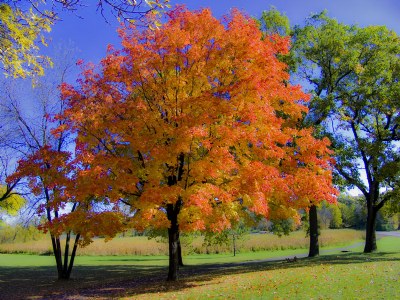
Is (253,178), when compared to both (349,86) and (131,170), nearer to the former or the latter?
(131,170)

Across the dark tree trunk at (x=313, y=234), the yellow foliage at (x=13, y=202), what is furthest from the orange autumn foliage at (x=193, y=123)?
the yellow foliage at (x=13, y=202)

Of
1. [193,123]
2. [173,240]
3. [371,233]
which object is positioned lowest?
[371,233]

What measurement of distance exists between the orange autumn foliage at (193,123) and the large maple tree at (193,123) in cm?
4

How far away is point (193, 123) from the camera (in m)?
11.4

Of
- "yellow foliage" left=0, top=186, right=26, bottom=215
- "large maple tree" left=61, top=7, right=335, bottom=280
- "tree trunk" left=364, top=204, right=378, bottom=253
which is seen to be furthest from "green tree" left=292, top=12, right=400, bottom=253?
"yellow foliage" left=0, top=186, right=26, bottom=215

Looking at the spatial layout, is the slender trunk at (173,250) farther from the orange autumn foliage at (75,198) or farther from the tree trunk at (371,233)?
the tree trunk at (371,233)

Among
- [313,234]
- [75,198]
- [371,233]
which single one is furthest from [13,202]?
[371,233]

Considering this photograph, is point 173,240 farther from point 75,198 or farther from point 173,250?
point 75,198

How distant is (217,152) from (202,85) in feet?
10.6

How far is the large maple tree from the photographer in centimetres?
1145

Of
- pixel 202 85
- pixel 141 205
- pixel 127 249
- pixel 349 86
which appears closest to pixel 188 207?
pixel 141 205

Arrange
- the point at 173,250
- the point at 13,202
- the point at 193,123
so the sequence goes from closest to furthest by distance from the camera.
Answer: the point at 193,123
the point at 173,250
the point at 13,202

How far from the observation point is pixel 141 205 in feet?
36.8

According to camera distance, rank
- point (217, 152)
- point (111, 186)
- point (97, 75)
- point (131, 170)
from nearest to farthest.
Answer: point (217, 152)
point (111, 186)
point (131, 170)
point (97, 75)
